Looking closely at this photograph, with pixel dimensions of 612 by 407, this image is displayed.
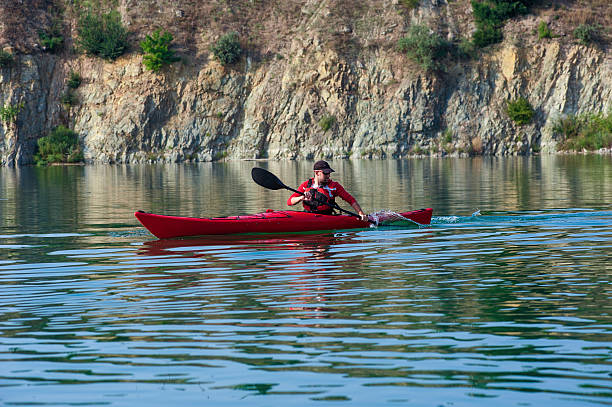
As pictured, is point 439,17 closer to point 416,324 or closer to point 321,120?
point 321,120

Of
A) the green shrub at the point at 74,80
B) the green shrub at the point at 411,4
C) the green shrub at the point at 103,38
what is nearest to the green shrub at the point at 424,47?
the green shrub at the point at 411,4

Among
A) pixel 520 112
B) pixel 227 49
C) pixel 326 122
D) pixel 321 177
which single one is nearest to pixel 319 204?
pixel 321 177

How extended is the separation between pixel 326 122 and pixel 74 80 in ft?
68.0

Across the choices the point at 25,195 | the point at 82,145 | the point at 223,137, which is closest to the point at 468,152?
the point at 223,137

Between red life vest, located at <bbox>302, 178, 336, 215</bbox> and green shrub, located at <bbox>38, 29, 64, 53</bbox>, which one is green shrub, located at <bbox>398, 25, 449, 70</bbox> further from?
red life vest, located at <bbox>302, 178, 336, 215</bbox>

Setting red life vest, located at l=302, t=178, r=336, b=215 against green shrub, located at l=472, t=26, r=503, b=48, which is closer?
red life vest, located at l=302, t=178, r=336, b=215

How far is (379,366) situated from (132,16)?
64596 millimetres

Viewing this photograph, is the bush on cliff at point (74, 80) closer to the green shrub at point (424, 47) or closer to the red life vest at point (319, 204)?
the green shrub at point (424, 47)

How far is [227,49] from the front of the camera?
6394 cm

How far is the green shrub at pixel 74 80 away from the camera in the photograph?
2580 inches

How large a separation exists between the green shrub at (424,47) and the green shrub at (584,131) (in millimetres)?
9843

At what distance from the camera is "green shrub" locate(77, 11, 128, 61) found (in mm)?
64938

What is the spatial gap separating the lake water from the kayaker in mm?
897

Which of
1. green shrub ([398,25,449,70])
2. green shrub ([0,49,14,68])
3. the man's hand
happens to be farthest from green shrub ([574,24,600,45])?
the man's hand
